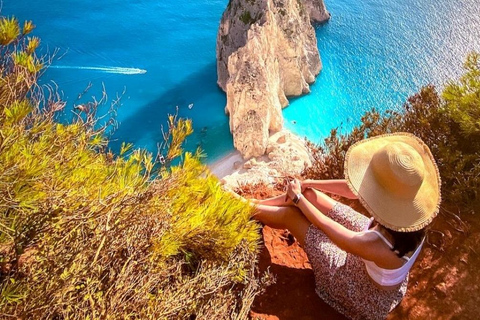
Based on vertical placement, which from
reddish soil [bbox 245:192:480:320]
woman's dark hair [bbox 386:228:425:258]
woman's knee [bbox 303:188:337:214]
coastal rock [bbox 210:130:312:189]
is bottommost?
coastal rock [bbox 210:130:312:189]

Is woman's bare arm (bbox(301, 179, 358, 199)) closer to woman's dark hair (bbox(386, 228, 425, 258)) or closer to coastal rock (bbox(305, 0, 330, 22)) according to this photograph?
woman's dark hair (bbox(386, 228, 425, 258))

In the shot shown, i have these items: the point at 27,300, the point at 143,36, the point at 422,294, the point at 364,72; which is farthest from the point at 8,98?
the point at 143,36

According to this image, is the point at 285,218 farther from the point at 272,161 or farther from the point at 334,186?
the point at 272,161

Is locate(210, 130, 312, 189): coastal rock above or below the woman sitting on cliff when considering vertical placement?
below

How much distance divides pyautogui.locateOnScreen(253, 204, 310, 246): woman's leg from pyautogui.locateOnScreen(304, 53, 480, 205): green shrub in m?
1.36

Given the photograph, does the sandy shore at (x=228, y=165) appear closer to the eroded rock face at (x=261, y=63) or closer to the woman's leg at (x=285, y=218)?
the eroded rock face at (x=261, y=63)

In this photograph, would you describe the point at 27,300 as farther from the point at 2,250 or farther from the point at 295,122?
the point at 295,122

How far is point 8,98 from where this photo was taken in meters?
1.97

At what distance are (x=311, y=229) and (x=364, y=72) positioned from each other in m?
17.9

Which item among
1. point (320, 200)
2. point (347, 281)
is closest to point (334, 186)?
point (320, 200)

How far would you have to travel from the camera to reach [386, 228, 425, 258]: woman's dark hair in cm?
203

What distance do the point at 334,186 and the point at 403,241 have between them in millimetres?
762

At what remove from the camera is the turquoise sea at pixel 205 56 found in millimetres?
16734

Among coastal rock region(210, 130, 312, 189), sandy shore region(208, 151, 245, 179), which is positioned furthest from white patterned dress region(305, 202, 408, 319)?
sandy shore region(208, 151, 245, 179)
